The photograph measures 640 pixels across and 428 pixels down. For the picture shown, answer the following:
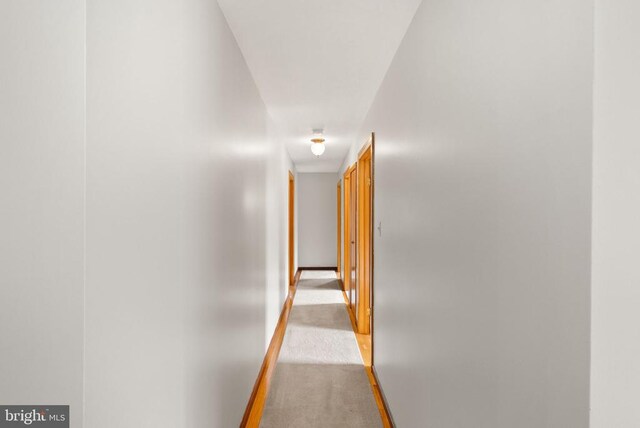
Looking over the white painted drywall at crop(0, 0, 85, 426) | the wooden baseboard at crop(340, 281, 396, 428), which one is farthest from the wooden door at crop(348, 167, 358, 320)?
the white painted drywall at crop(0, 0, 85, 426)

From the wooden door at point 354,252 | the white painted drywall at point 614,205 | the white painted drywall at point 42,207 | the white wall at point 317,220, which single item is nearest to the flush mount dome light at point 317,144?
the wooden door at point 354,252

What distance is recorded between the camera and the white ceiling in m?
2.00

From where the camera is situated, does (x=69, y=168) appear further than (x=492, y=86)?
No

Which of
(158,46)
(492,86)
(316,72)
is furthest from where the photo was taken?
(316,72)

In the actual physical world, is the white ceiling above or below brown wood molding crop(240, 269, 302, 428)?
above

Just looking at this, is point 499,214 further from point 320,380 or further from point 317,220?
point 317,220

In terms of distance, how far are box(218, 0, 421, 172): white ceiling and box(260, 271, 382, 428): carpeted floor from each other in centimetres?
244

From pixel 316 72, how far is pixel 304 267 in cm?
728

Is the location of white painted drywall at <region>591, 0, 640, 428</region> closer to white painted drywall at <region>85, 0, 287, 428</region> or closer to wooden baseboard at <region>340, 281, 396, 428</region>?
white painted drywall at <region>85, 0, 287, 428</region>

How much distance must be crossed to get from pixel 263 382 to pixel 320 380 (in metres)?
0.48

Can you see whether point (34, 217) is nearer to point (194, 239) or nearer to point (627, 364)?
point (194, 239)

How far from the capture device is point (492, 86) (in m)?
1.12

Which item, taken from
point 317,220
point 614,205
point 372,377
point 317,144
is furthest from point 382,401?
point 317,220

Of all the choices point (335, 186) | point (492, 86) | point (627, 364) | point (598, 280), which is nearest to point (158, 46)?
point (492, 86)
